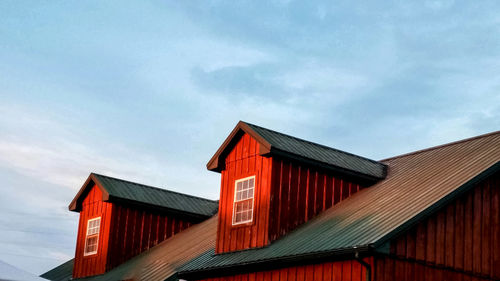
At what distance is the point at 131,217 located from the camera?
3184 cm

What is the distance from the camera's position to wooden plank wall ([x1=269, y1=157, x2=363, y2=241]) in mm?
22234

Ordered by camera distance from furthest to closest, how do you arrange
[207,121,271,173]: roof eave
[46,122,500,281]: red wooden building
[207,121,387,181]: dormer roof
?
[207,121,271,173]: roof eave
[207,121,387,181]: dormer roof
[46,122,500,281]: red wooden building

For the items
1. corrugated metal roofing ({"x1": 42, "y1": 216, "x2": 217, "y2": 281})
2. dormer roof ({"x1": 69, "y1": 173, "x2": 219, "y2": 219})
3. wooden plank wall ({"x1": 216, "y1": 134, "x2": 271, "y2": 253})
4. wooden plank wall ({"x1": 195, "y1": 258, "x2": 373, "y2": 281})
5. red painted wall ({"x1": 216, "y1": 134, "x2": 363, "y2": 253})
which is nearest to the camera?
wooden plank wall ({"x1": 195, "y1": 258, "x2": 373, "y2": 281})

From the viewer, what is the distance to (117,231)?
3134cm

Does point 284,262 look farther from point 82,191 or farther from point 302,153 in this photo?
point 82,191

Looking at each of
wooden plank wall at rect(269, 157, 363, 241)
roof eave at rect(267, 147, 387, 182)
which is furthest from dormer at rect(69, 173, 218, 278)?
roof eave at rect(267, 147, 387, 182)

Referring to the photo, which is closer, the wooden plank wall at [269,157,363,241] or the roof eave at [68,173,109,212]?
the wooden plank wall at [269,157,363,241]

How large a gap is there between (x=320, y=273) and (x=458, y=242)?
348 cm

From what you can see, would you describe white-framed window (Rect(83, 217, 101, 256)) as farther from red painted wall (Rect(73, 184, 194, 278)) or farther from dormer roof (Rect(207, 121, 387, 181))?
dormer roof (Rect(207, 121, 387, 181))

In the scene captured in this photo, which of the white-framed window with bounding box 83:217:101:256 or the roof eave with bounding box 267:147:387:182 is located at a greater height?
the roof eave with bounding box 267:147:387:182

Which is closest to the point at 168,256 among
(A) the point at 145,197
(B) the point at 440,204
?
(A) the point at 145,197

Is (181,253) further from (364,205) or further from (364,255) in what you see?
(364,255)

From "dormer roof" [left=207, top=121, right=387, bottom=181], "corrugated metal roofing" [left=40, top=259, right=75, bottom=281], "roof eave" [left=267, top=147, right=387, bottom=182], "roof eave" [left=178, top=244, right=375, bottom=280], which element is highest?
"dormer roof" [left=207, top=121, right=387, bottom=181]

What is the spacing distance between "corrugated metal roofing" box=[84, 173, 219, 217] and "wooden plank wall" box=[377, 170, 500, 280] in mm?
15422
